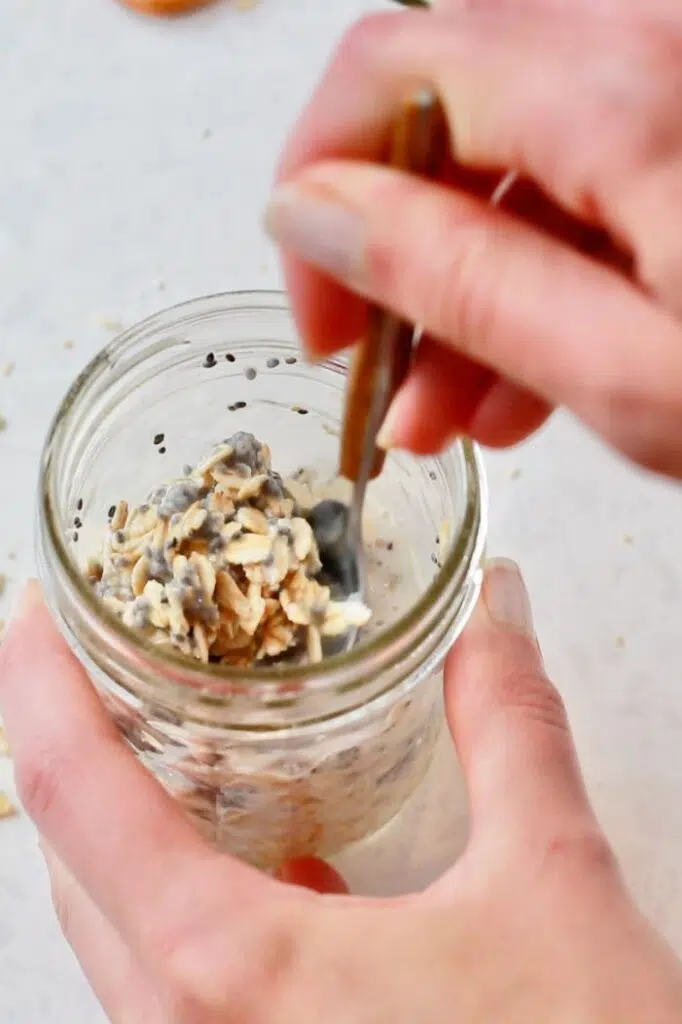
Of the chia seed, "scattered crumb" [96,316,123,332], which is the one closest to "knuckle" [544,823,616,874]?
the chia seed

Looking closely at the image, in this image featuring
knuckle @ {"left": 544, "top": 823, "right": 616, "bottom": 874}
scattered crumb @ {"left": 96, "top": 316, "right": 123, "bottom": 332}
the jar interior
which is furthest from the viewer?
scattered crumb @ {"left": 96, "top": 316, "right": 123, "bottom": 332}

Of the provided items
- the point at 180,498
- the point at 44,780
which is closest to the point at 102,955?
the point at 44,780

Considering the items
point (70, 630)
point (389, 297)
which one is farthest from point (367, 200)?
point (70, 630)

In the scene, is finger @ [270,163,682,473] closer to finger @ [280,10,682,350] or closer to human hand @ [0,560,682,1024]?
finger @ [280,10,682,350]

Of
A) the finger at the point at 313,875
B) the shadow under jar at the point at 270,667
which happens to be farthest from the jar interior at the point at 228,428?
the finger at the point at 313,875

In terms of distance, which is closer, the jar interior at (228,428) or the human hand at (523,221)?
the human hand at (523,221)

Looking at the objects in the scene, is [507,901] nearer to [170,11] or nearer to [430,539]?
[430,539]

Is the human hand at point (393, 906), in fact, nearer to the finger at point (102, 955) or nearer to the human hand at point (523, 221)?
the finger at point (102, 955)
